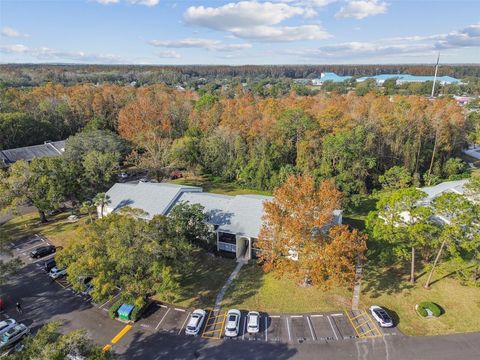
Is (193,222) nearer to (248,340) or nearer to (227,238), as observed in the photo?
(227,238)

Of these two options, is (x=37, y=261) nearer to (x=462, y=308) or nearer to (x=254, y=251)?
(x=254, y=251)

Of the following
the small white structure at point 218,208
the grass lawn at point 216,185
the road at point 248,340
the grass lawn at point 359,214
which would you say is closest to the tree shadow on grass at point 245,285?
the small white structure at point 218,208

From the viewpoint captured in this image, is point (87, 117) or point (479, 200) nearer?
point (479, 200)

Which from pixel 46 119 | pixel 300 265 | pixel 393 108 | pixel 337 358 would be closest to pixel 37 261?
pixel 300 265

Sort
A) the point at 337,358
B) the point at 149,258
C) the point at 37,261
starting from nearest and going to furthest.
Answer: the point at 337,358
the point at 149,258
the point at 37,261

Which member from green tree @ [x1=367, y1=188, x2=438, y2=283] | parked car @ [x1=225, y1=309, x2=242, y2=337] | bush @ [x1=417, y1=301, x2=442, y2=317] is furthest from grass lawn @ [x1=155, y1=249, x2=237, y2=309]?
bush @ [x1=417, y1=301, x2=442, y2=317]

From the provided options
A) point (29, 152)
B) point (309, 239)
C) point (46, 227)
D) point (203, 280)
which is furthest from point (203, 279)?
point (29, 152)
